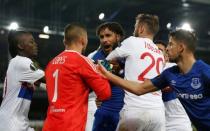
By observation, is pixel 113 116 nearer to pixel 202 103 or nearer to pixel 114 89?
pixel 114 89

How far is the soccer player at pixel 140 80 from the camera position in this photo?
3.82 metres

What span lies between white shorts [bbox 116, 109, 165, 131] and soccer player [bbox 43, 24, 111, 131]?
0.51 meters

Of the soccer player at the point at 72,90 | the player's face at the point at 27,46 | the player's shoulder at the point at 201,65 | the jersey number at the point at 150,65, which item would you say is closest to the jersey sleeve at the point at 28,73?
the player's face at the point at 27,46

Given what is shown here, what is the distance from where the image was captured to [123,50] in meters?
3.89

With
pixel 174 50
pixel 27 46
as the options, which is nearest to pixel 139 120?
pixel 174 50

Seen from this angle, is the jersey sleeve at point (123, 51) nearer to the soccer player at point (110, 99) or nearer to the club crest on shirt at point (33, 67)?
the soccer player at point (110, 99)

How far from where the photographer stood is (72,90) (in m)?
3.40

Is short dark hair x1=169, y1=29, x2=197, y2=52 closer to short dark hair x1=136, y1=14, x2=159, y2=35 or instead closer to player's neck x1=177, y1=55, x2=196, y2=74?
player's neck x1=177, y1=55, x2=196, y2=74

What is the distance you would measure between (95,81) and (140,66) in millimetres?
628

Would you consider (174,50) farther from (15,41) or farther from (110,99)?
(15,41)

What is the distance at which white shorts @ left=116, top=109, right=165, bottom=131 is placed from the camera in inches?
150

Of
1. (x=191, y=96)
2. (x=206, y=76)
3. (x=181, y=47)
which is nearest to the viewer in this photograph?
(x=206, y=76)

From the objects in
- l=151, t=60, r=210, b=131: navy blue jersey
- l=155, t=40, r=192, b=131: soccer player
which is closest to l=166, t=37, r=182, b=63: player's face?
l=151, t=60, r=210, b=131: navy blue jersey

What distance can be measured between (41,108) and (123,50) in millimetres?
7866
